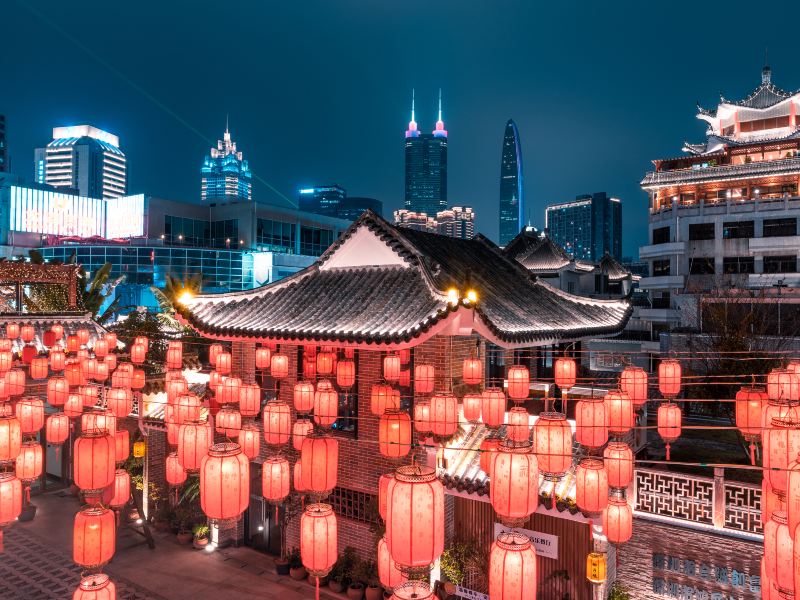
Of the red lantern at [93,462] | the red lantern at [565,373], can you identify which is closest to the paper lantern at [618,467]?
the red lantern at [565,373]

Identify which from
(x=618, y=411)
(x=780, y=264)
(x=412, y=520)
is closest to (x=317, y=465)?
(x=412, y=520)

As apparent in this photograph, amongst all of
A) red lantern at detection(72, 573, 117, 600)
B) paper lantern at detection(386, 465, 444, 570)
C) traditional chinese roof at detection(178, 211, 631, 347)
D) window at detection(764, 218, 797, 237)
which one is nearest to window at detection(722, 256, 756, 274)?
window at detection(764, 218, 797, 237)

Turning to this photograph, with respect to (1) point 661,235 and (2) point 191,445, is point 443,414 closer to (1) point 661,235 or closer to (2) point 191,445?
(2) point 191,445

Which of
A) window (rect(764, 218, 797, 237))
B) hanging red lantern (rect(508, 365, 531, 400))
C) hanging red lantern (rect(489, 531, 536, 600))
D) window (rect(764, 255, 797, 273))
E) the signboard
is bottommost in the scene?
the signboard

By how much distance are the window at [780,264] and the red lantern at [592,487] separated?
39.4 meters

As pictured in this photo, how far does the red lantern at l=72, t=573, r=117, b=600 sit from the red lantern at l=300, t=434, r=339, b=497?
3.16m

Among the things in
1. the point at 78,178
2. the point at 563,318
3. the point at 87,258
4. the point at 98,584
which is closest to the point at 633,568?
the point at 563,318

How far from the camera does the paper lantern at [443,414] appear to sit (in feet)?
33.8

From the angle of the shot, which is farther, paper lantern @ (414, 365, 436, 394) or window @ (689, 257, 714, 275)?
window @ (689, 257, 714, 275)

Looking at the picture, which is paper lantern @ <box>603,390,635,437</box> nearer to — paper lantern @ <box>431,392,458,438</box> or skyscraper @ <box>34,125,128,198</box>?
paper lantern @ <box>431,392,458,438</box>

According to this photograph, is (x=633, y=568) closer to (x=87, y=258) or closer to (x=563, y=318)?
(x=563, y=318)

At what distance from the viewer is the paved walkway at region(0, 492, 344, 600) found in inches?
516

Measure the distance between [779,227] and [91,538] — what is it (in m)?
46.6

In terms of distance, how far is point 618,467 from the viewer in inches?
378
